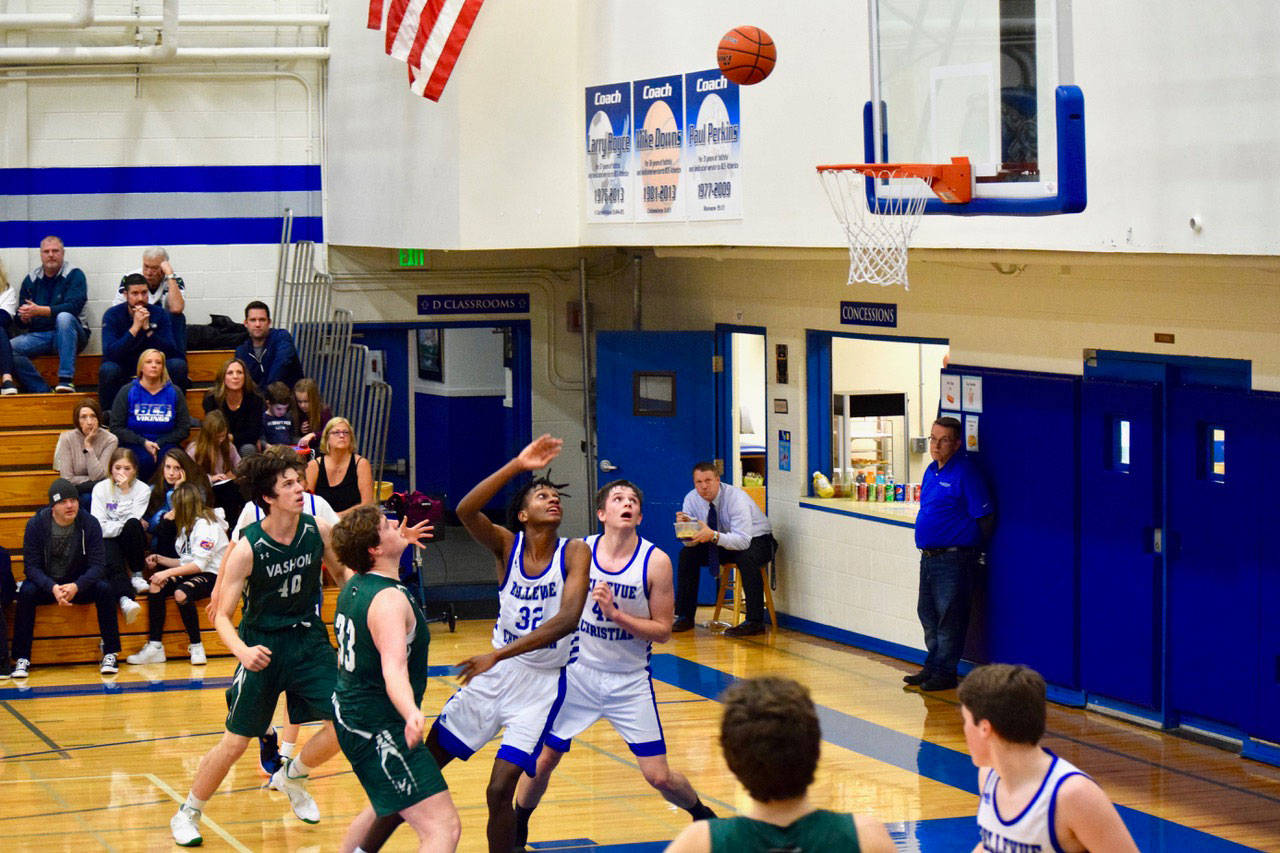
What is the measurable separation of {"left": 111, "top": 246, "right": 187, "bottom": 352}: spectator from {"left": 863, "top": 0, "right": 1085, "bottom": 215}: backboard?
7731 millimetres

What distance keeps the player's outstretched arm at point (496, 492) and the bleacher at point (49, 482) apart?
568 cm

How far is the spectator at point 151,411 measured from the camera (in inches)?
529

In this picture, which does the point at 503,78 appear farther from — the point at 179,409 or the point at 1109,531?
the point at 1109,531

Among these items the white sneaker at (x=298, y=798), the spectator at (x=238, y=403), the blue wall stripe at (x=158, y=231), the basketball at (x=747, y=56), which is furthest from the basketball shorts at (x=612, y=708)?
the blue wall stripe at (x=158, y=231)

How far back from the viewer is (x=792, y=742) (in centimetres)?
345

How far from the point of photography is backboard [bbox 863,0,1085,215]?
7.49 m

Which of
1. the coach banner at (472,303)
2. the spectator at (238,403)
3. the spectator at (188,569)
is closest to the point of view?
the spectator at (188,569)

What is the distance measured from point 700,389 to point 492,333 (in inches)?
202

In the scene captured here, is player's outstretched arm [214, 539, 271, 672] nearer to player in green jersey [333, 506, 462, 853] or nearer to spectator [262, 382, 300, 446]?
player in green jersey [333, 506, 462, 853]

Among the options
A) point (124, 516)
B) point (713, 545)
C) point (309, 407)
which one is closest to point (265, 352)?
point (309, 407)

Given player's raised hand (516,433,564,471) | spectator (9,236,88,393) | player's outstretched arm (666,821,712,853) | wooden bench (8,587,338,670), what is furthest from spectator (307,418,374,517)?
player's outstretched arm (666,821,712,853)

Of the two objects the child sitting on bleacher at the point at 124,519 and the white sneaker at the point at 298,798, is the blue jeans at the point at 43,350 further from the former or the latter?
the white sneaker at the point at 298,798

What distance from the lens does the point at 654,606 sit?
7387 mm

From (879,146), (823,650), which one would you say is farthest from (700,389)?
(879,146)
